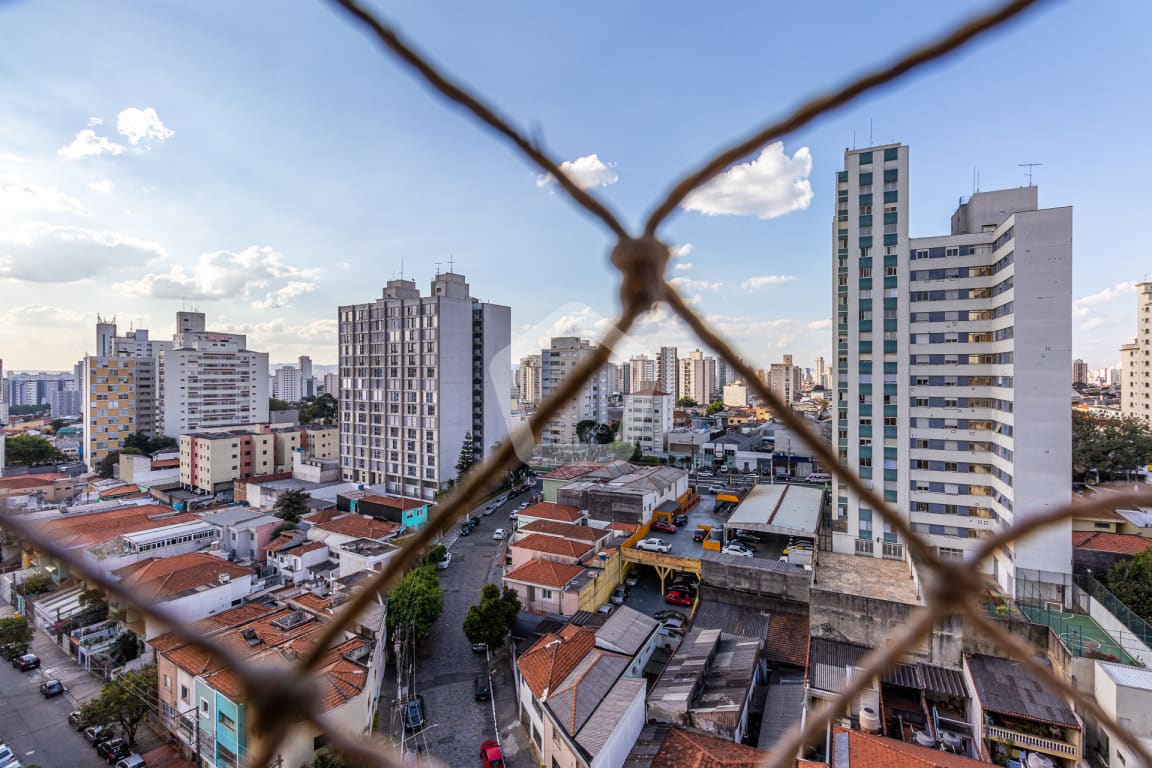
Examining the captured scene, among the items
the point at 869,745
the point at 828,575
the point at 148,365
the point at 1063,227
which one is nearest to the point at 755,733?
the point at 869,745

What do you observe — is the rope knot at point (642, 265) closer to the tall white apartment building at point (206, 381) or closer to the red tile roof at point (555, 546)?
the red tile roof at point (555, 546)

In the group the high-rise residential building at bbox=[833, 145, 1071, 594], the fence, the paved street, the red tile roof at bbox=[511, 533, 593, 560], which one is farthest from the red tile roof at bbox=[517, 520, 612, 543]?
the fence

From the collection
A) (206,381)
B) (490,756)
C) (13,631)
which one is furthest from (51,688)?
(206,381)

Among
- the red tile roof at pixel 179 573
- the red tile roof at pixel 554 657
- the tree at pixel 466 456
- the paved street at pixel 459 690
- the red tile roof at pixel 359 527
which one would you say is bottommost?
the paved street at pixel 459 690

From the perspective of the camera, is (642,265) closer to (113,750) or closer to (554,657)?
(554,657)

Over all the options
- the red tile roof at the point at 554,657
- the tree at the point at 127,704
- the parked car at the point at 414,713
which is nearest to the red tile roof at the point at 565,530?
the red tile roof at the point at 554,657

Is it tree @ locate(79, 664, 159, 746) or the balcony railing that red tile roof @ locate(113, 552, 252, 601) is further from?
the balcony railing

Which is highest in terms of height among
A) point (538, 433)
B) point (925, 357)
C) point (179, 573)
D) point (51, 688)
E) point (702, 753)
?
point (925, 357)
